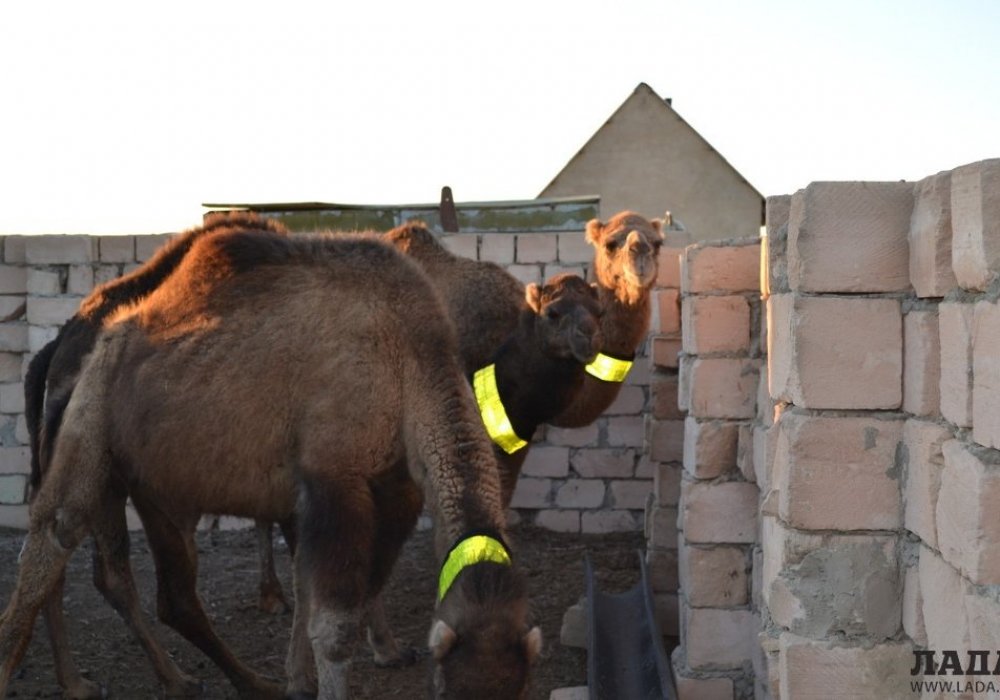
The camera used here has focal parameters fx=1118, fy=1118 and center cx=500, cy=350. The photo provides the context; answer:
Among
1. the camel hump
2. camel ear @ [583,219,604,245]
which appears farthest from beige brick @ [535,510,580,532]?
the camel hump

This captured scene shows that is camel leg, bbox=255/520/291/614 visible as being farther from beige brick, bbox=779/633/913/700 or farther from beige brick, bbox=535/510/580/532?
beige brick, bbox=779/633/913/700

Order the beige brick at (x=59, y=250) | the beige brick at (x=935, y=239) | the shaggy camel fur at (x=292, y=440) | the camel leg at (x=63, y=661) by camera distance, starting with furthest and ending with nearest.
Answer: the beige brick at (x=59, y=250) → the camel leg at (x=63, y=661) → the shaggy camel fur at (x=292, y=440) → the beige brick at (x=935, y=239)

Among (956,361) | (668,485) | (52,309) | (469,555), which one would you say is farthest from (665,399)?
(52,309)

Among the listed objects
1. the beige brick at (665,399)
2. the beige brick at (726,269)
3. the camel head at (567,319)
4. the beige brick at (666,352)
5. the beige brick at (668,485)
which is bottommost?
the beige brick at (668,485)

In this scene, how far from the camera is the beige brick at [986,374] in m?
2.93

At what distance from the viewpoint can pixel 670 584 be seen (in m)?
7.81

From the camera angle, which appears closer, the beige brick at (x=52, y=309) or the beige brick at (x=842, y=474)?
the beige brick at (x=842, y=474)

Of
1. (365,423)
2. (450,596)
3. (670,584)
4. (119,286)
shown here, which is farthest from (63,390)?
(670,584)

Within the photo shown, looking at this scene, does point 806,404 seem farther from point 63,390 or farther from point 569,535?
point 569,535

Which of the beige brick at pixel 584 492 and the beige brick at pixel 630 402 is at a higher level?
the beige brick at pixel 630 402

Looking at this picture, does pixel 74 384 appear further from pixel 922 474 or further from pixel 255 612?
pixel 922 474

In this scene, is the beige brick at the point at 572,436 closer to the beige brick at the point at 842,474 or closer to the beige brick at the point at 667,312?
the beige brick at the point at 667,312

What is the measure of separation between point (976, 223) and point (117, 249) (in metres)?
9.46

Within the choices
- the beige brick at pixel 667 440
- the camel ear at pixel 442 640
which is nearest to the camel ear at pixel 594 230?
the beige brick at pixel 667 440
